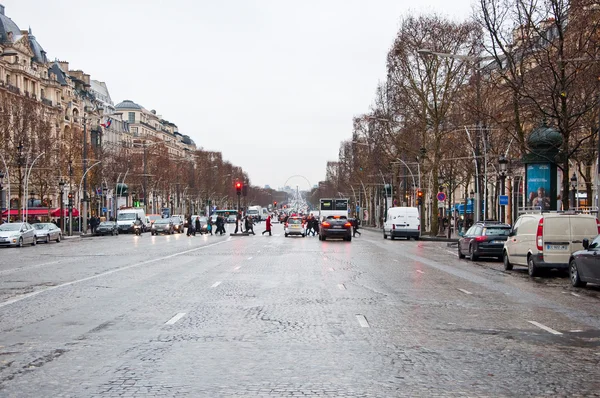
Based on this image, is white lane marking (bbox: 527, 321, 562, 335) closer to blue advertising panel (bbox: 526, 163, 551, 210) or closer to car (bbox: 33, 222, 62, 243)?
blue advertising panel (bbox: 526, 163, 551, 210)

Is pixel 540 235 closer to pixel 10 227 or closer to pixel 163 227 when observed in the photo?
pixel 10 227

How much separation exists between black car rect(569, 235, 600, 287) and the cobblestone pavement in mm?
416

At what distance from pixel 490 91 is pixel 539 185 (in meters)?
7.39

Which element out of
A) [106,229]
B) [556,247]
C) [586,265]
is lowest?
[106,229]

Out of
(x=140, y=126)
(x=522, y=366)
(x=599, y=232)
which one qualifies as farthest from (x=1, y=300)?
(x=140, y=126)

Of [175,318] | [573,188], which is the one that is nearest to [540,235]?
[175,318]

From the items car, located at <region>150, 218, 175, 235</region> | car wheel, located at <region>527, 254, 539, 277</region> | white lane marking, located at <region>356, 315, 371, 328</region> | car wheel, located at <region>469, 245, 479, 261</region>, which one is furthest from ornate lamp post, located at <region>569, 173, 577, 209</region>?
white lane marking, located at <region>356, 315, 371, 328</region>

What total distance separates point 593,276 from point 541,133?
16195mm

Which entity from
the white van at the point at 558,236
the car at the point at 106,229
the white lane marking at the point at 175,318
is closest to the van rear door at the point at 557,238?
the white van at the point at 558,236

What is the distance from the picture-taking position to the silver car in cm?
4741

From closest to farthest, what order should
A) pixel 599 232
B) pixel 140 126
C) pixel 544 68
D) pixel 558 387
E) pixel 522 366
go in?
pixel 558 387 → pixel 522 366 → pixel 599 232 → pixel 544 68 → pixel 140 126

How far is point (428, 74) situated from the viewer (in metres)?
61.8

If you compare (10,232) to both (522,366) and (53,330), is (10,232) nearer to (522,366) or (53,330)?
(53,330)

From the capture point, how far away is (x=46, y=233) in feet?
179
